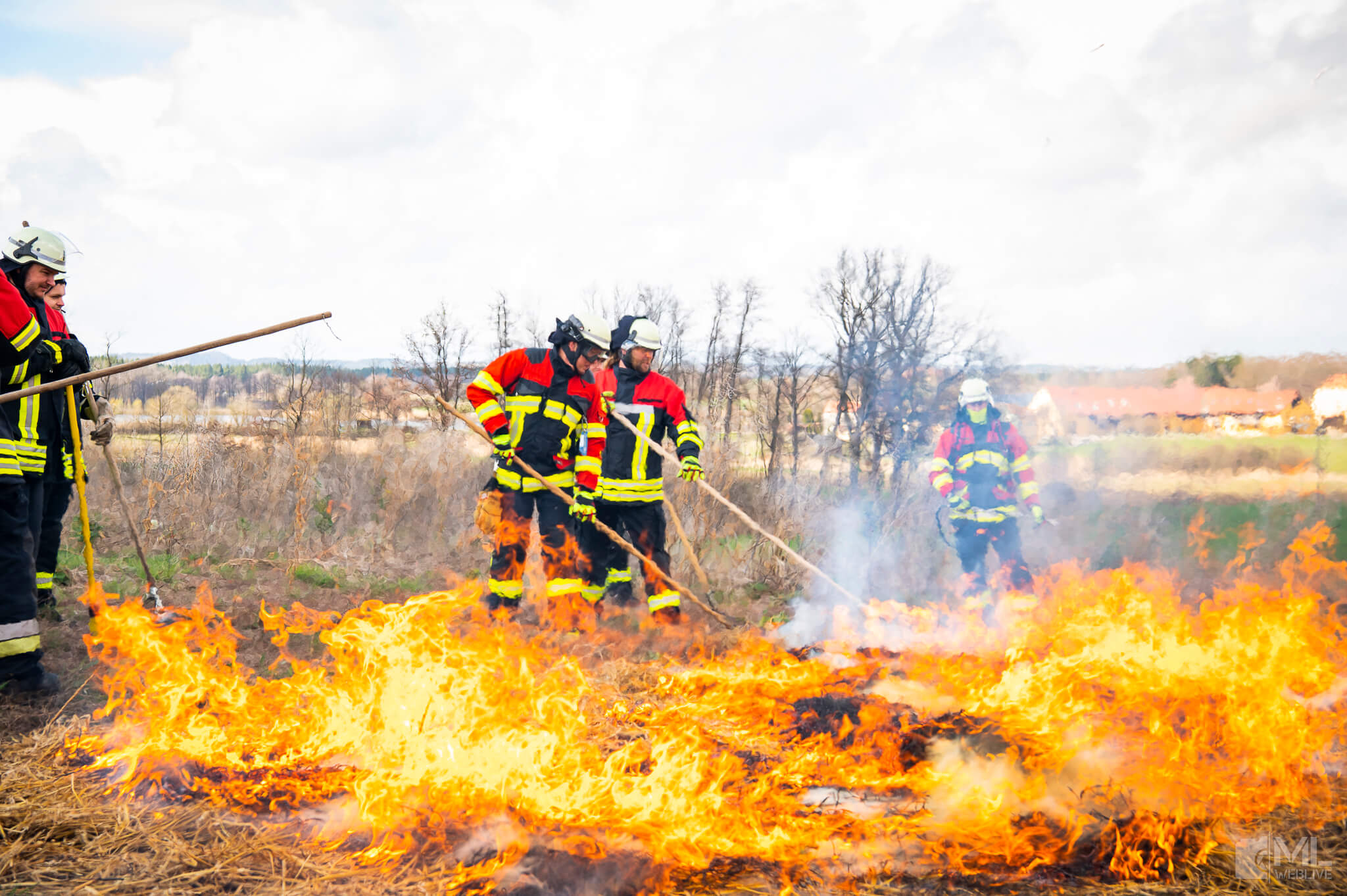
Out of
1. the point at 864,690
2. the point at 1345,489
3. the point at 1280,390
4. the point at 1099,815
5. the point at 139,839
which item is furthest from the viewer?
the point at 1345,489

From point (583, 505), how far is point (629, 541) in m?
0.57

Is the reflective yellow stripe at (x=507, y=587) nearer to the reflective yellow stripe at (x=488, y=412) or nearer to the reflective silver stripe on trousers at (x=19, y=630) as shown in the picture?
the reflective yellow stripe at (x=488, y=412)

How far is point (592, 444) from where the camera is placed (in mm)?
6180

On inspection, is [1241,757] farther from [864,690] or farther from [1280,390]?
[1280,390]

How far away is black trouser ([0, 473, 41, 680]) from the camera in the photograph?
12.5 ft

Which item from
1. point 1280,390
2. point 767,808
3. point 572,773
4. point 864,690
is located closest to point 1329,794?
point 864,690

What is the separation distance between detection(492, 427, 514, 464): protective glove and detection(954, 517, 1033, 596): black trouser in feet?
14.1

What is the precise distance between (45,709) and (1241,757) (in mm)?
5886

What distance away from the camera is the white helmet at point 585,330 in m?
5.80

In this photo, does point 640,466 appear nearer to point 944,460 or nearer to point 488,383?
point 488,383

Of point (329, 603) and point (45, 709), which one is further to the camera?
point (329, 603)

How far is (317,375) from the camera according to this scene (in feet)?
41.7

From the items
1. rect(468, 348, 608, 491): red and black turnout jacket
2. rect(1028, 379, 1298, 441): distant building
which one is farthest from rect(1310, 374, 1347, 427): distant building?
rect(468, 348, 608, 491): red and black turnout jacket

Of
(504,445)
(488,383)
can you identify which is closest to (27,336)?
(488,383)
